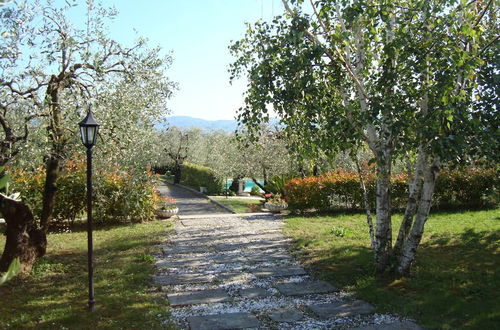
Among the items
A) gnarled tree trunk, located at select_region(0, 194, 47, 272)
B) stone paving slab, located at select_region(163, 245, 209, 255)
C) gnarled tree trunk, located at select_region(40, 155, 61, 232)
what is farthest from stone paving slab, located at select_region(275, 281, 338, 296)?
gnarled tree trunk, located at select_region(40, 155, 61, 232)

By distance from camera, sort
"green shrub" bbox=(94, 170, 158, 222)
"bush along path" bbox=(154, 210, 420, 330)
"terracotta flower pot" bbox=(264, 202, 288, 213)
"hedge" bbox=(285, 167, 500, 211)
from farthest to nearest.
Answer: "terracotta flower pot" bbox=(264, 202, 288, 213)
"hedge" bbox=(285, 167, 500, 211)
"green shrub" bbox=(94, 170, 158, 222)
"bush along path" bbox=(154, 210, 420, 330)

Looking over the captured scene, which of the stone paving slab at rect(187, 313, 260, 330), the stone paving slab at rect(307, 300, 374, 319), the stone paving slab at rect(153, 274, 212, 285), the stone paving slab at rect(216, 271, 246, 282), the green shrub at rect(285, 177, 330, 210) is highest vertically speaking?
the green shrub at rect(285, 177, 330, 210)

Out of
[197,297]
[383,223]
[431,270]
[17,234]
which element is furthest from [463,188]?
[17,234]

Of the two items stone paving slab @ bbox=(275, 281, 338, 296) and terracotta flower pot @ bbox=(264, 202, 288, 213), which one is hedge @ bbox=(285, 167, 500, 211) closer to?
terracotta flower pot @ bbox=(264, 202, 288, 213)

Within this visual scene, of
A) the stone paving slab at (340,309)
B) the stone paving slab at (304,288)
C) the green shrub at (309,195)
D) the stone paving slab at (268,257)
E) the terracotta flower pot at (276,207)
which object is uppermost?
the green shrub at (309,195)

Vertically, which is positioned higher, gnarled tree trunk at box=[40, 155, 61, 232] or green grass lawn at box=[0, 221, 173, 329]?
gnarled tree trunk at box=[40, 155, 61, 232]

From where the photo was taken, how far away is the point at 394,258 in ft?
19.8

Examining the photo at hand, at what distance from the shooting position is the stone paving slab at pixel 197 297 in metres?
5.13

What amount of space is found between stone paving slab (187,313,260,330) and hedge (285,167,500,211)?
8.07m

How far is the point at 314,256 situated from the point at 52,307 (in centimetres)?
426

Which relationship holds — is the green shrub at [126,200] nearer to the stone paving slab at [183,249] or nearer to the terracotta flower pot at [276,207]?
the stone paving slab at [183,249]

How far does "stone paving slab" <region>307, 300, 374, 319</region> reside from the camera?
4.72m

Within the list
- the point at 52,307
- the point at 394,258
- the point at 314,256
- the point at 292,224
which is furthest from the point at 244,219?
the point at 52,307

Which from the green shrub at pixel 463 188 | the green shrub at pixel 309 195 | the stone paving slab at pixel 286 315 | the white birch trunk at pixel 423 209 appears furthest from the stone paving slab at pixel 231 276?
the green shrub at pixel 463 188
